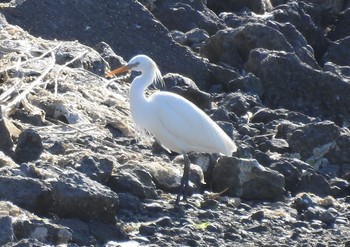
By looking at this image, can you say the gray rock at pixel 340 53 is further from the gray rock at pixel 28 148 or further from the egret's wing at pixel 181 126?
the gray rock at pixel 28 148

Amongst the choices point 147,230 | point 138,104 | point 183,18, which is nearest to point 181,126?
point 138,104

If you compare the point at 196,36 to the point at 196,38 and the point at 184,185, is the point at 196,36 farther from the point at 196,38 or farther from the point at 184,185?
the point at 184,185

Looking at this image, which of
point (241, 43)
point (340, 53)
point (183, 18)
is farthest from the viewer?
point (340, 53)

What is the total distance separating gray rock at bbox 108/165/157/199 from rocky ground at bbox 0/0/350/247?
0.02 m

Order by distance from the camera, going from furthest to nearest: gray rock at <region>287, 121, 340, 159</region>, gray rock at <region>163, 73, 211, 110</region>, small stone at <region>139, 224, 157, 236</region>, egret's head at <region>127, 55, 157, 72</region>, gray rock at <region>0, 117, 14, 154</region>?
gray rock at <region>163, 73, 211, 110</region> → gray rock at <region>287, 121, 340, 159</region> → egret's head at <region>127, 55, 157, 72</region> → gray rock at <region>0, 117, 14, 154</region> → small stone at <region>139, 224, 157, 236</region>

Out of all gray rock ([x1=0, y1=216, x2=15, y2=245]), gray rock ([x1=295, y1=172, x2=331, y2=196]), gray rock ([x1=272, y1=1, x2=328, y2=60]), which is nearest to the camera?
gray rock ([x1=0, y1=216, x2=15, y2=245])

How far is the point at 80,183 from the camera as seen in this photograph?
9.48 m

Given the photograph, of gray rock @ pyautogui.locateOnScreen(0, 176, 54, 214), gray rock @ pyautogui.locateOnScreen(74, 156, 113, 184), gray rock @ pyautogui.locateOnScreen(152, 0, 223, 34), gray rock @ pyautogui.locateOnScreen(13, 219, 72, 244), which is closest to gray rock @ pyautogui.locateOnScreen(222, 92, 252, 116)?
gray rock @ pyautogui.locateOnScreen(152, 0, 223, 34)

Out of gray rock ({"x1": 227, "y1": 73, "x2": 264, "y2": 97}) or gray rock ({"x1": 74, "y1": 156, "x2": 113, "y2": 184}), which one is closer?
gray rock ({"x1": 74, "y1": 156, "x2": 113, "y2": 184})

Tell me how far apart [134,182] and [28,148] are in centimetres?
106

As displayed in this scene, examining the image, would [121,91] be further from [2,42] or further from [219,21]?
[219,21]

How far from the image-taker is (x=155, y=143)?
13.1m

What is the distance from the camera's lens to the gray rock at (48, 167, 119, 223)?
30.8ft

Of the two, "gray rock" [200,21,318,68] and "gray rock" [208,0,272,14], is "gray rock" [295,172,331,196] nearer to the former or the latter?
"gray rock" [200,21,318,68]
